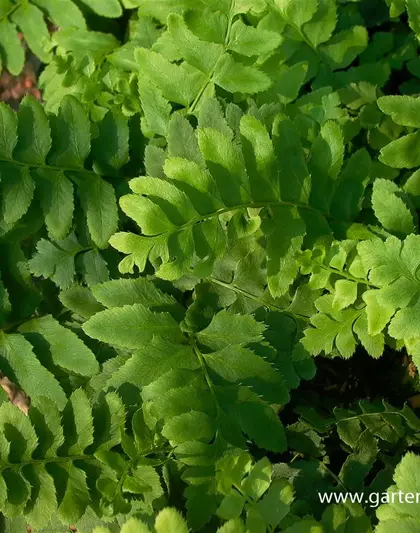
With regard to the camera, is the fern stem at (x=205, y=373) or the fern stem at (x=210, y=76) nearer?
the fern stem at (x=205, y=373)

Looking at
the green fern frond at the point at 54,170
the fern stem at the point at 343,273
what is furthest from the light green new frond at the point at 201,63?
the fern stem at the point at 343,273

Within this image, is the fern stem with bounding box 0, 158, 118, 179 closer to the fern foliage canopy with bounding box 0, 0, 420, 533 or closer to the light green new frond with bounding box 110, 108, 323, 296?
the fern foliage canopy with bounding box 0, 0, 420, 533

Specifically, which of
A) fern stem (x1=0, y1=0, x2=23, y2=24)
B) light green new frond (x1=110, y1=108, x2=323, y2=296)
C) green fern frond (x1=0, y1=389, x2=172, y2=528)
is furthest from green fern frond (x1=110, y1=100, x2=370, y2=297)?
fern stem (x1=0, y1=0, x2=23, y2=24)

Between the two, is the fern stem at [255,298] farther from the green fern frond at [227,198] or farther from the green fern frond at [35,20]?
the green fern frond at [35,20]

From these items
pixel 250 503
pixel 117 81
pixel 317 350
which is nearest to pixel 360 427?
→ pixel 317 350

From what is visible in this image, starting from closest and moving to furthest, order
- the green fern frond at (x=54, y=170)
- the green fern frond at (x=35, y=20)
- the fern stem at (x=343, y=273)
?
1. the fern stem at (x=343, y=273)
2. the green fern frond at (x=54, y=170)
3. the green fern frond at (x=35, y=20)

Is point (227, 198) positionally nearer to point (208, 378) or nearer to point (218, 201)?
point (218, 201)

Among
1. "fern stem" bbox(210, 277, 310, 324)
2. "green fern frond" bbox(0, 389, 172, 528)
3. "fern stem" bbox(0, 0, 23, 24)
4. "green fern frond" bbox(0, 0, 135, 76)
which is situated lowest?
"green fern frond" bbox(0, 389, 172, 528)

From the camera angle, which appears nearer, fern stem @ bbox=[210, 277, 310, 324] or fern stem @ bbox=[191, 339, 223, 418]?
fern stem @ bbox=[191, 339, 223, 418]

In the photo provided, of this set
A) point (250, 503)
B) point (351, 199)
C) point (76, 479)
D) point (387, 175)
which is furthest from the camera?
point (387, 175)

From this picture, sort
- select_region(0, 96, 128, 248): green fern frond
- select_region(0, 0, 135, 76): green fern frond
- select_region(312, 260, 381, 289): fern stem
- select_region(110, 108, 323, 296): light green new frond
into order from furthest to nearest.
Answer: select_region(0, 0, 135, 76): green fern frond, select_region(0, 96, 128, 248): green fern frond, select_region(312, 260, 381, 289): fern stem, select_region(110, 108, 323, 296): light green new frond

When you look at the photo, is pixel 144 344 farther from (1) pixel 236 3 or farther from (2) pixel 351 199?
(1) pixel 236 3
